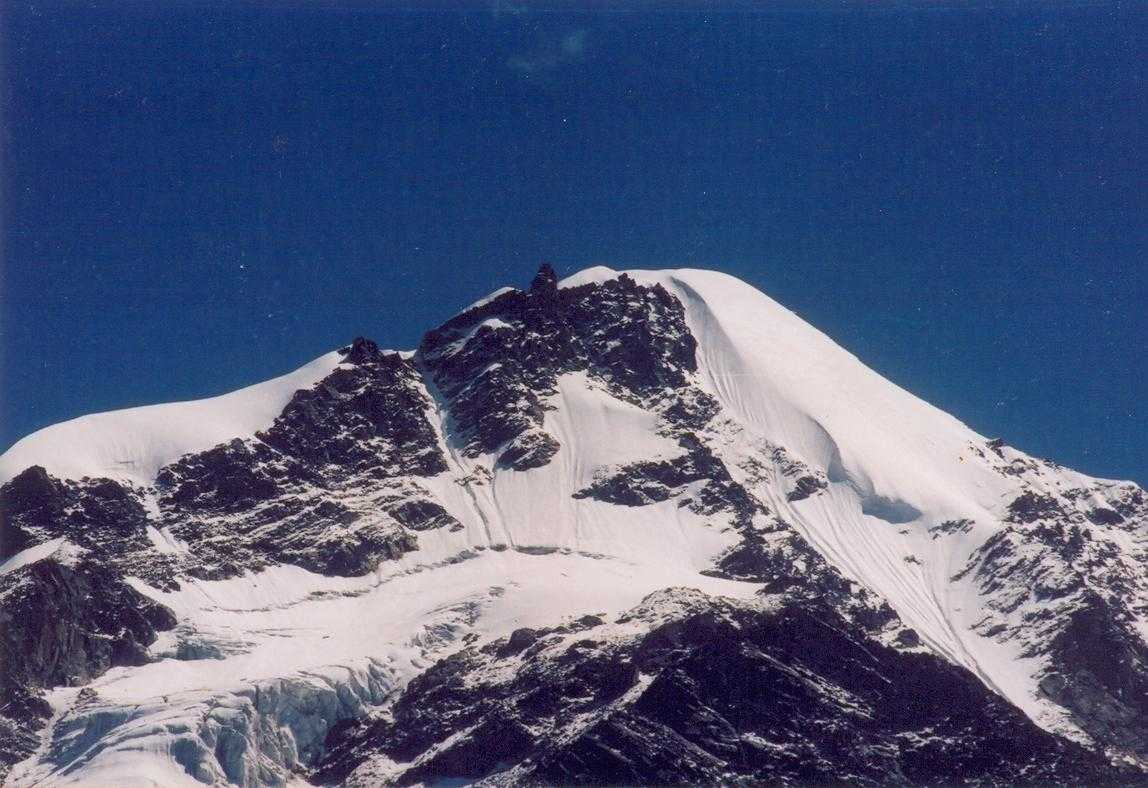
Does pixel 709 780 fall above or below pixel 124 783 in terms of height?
above

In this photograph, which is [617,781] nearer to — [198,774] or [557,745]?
[557,745]

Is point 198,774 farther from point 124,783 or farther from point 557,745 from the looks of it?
point 557,745

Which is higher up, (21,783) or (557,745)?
(557,745)

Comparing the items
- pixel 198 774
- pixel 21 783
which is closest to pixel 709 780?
pixel 198 774

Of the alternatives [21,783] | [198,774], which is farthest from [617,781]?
[21,783]

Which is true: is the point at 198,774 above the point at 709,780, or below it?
below

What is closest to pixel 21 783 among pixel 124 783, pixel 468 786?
pixel 124 783

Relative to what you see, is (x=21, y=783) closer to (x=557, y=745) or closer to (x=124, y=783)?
(x=124, y=783)
